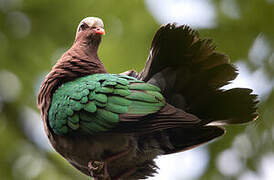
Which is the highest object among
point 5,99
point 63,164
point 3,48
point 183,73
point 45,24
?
point 183,73

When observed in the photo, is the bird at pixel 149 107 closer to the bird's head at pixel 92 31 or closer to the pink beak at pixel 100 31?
the pink beak at pixel 100 31

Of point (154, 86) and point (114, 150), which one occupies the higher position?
point (154, 86)

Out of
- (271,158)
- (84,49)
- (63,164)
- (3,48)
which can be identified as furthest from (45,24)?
(271,158)

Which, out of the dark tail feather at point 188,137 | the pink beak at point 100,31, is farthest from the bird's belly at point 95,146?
the pink beak at point 100,31

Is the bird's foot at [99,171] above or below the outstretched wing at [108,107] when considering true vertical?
below

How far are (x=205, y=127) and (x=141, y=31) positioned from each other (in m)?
2.65

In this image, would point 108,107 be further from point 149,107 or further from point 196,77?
point 196,77

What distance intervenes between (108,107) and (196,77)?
0.65 m

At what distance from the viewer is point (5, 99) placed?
682 centimetres

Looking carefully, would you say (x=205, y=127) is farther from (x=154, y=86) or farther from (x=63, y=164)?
(x=63, y=164)

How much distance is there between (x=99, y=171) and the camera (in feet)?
11.0

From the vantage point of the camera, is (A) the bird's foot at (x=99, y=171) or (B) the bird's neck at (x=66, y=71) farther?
(B) the bird's neck at (x=66, y=71)

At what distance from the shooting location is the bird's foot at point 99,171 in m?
3.33

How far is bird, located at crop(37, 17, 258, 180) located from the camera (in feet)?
10.9
